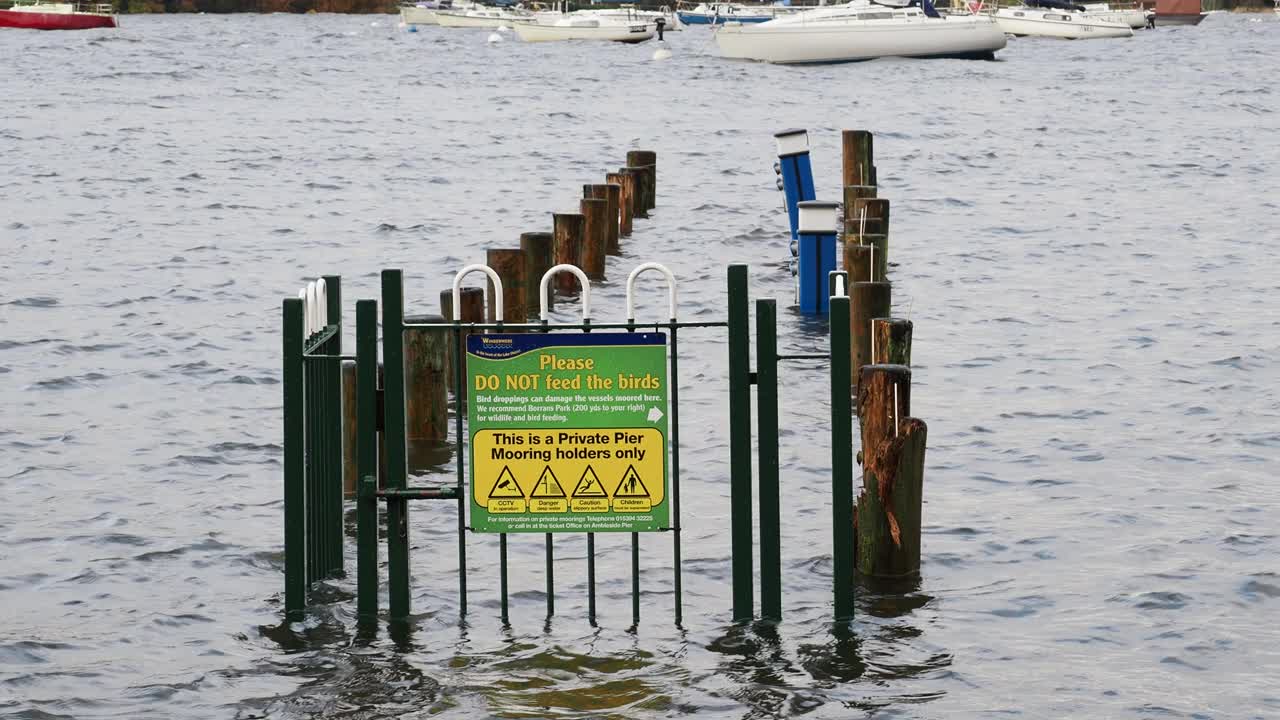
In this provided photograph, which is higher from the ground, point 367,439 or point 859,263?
point 859,263

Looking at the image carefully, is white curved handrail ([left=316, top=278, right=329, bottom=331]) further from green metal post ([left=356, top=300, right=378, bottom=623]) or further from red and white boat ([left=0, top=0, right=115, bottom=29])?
red and white boat ([left=0, top=0, right=115, bottom=29])

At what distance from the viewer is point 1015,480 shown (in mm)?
13289

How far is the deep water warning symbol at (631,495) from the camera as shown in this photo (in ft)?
28.3

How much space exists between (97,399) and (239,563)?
236 inches

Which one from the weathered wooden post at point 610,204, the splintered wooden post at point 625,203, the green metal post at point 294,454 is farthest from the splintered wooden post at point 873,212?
the green metal post at point 294,454

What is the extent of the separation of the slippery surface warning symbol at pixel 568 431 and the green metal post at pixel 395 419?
36cm

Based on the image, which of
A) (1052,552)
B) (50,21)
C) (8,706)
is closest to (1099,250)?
(1052,552)

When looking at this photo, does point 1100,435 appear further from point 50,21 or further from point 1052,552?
point 50,21

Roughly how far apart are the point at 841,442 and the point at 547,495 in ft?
4.64

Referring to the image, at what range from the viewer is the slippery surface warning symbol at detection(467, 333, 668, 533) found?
27.9 ft

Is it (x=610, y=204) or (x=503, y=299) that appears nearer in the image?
(x=503, y=299)

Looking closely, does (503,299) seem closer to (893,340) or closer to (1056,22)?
(893,340)

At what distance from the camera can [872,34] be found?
74.9 m

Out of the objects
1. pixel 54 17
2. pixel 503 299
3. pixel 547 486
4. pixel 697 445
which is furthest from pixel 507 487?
pixel 54 17
